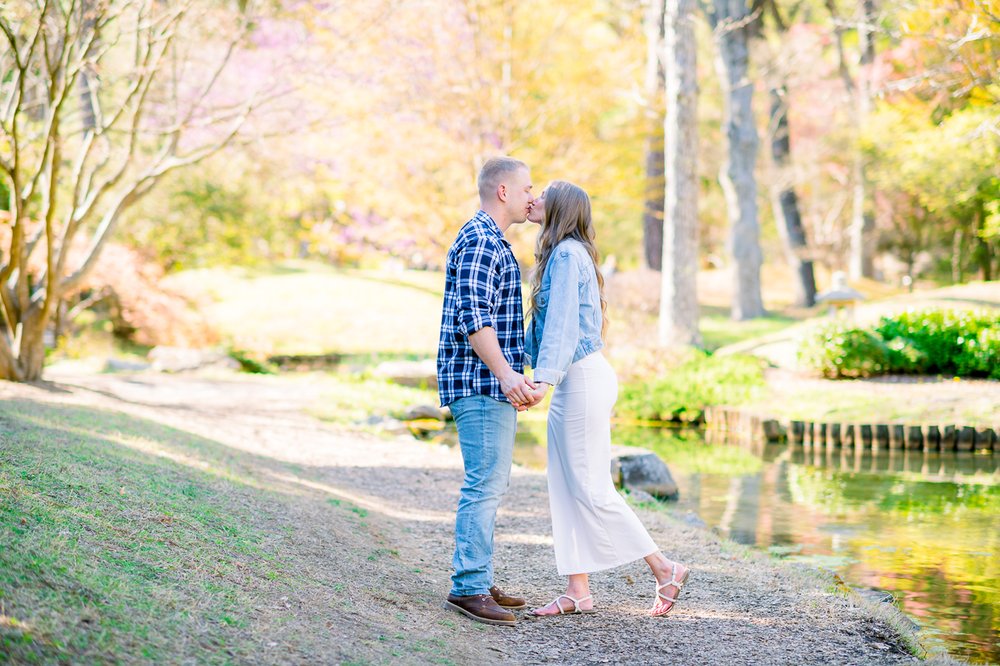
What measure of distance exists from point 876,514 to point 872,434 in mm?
3664

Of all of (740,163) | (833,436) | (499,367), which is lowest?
(833,436)

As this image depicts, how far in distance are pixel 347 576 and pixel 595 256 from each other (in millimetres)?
A: 1951

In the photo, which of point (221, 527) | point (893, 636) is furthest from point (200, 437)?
point (893, 636)

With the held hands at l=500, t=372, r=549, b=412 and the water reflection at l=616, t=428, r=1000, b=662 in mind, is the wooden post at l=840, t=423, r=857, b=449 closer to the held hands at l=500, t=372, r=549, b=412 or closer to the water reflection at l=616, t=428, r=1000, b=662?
the water reflection at l=616, t=428, r=1000, b=662

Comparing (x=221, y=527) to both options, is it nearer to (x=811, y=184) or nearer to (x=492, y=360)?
(x=492, y=360)

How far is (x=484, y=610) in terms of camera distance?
14.3ft

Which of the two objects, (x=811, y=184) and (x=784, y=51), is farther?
(x=811, y=184)

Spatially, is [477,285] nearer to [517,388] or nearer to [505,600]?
[517,388]

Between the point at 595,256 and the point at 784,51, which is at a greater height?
the point at 784,51

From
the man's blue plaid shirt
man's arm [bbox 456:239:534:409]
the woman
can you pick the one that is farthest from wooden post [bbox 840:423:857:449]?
man's arm [bbox 456:239:534:409]

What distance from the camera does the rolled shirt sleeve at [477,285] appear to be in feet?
13.6

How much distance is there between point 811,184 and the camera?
29656 millimetres

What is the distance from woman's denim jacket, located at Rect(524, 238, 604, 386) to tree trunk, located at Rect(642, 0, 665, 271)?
1296 centimetres

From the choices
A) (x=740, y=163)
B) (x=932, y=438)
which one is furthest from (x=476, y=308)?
(x=740, y=163)
